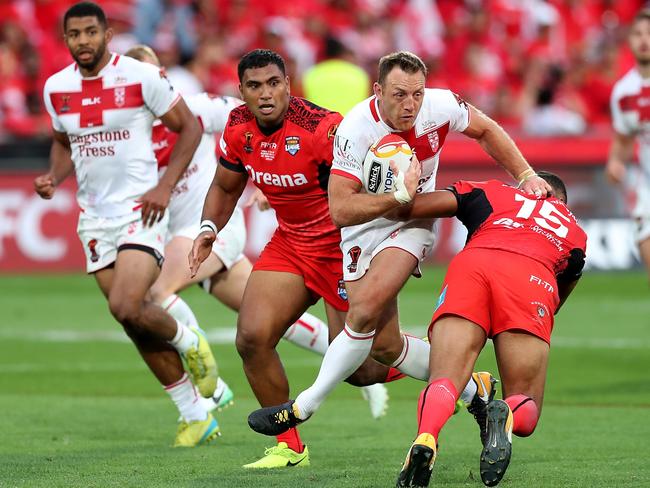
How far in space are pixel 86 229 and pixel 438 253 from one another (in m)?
10.2

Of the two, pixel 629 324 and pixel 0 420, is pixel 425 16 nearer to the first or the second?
pixel 629 324

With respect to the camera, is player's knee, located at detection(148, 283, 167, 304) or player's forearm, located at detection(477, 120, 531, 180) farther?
player's knee, located at detection(148, 283, 167, 304)

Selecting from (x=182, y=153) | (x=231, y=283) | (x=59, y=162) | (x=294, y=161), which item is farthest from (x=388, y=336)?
(x=59, y=162)

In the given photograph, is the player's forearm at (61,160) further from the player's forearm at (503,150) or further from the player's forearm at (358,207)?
the player's forearm at (503,150)

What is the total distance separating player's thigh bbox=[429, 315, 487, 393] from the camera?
21.4 ft

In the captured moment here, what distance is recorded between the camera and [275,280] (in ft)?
25.6

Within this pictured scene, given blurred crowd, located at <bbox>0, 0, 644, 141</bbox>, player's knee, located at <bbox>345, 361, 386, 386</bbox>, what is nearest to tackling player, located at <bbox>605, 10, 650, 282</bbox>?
player's knee, located at <bbox>345, 361, 386, 386</bbox>

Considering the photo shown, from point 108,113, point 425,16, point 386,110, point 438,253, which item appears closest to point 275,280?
point 386,110

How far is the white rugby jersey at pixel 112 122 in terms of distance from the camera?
350 inches

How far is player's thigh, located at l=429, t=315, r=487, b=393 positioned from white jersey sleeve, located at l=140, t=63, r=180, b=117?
3.14 meters

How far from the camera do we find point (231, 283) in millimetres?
9906

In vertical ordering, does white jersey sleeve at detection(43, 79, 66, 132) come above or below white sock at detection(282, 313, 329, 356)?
above

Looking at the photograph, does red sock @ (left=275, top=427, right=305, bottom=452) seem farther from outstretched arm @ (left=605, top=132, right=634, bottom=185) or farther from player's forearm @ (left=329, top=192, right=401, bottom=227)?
outstretched arm @ (left=605, top=132, right=634, bottom=185)

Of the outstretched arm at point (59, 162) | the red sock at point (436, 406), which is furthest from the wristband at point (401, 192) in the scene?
the outstretched arm at point (59, 162)
